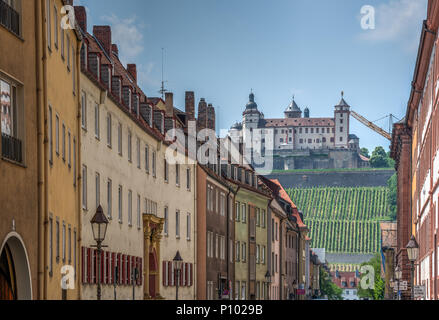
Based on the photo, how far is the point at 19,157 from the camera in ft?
53.5

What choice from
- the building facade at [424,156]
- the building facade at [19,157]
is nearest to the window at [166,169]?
the building facade at [424,156]

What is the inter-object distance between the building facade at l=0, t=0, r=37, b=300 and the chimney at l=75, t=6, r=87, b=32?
1826 cm

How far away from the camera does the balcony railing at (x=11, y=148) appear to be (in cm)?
1544

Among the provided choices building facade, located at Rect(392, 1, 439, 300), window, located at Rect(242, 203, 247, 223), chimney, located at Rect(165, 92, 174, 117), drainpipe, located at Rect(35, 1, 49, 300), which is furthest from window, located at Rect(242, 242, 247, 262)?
drainpipe, located at Rect(35, 1, 49, 300)

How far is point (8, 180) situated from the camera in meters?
15.1

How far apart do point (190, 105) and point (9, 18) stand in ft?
141

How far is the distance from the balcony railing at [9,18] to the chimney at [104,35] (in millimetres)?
24903

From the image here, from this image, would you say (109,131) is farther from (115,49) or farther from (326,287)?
(326,287)

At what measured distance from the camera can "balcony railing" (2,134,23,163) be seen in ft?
50.6

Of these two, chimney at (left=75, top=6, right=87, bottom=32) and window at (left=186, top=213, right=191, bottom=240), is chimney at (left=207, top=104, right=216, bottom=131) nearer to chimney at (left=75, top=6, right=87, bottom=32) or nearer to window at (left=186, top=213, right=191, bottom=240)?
window at (left=186, top=213, right=191, bottom=240)

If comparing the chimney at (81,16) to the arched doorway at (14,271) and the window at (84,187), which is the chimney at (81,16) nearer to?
the window at (84,187)

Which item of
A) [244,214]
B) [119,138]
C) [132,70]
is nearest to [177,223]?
[132,70]
